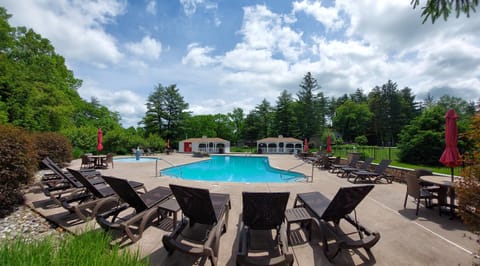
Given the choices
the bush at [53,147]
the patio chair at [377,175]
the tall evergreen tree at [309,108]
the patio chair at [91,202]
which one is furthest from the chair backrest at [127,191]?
the tall evergreen tree at [309,108]

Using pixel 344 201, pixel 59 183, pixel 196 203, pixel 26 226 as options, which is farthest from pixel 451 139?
pixel 59 183

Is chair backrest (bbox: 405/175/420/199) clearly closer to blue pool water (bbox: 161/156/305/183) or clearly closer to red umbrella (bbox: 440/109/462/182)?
red umbrella (bbox: 440/109/462/182)

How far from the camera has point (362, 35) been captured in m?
9.02

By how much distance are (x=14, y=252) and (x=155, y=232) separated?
1903 millimetres

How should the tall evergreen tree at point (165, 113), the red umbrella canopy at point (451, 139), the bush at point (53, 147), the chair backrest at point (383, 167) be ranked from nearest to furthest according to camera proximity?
the red umbrella canopy at point (451, 139), the chair backrest at point (383, 167), the bush at point (53, 147), the tall evergreen tree at point (165, 113)

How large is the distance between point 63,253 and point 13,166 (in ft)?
13.8

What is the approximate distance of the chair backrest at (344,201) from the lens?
113 inches

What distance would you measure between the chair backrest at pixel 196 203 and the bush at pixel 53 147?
1045 cm

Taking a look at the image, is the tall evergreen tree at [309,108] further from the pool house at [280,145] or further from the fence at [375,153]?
the fence at [375,153]

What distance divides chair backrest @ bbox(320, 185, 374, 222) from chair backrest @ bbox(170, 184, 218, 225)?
1.79 metres

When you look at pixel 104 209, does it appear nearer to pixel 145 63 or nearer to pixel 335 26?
pixel 145 63

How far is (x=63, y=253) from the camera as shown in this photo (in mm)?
1729

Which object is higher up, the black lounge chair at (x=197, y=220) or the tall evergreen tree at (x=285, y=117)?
the tall evergreen tree at (x=285, y=117)

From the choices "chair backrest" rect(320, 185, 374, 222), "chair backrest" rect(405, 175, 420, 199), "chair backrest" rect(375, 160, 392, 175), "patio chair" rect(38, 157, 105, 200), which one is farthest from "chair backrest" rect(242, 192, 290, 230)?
"chair backrest" rect(375, 160, 392, 175)
